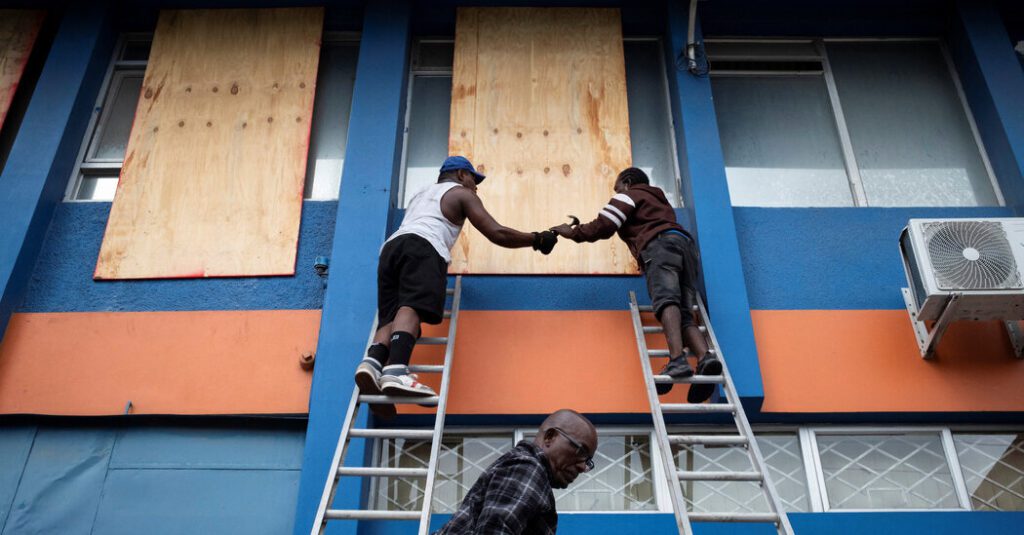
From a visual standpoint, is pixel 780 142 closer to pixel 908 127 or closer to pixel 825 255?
pixel 908 127

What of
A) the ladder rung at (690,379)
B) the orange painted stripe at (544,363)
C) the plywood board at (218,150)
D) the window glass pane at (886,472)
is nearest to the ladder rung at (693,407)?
the ladder rung at (690,379)

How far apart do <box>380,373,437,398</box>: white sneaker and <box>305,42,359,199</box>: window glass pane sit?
2191mm

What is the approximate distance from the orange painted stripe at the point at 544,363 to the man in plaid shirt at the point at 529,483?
204 centimetres

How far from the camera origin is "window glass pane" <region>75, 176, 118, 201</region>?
5.90m

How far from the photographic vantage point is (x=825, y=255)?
5.42 metres

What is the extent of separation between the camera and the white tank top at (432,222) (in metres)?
4.70

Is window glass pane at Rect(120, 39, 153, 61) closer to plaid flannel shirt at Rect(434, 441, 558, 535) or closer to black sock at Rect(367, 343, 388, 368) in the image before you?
black sock at Rect(367, 343, 388, 368)

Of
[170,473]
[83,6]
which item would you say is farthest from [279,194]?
[83,6]

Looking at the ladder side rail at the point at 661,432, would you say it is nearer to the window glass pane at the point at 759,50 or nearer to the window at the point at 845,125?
the window at the point at 845,125

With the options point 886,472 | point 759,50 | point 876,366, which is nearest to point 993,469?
point 886,472

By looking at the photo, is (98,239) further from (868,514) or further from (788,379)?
(868,514)

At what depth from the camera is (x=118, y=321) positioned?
511 centimetres

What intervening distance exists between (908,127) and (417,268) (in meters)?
4.08

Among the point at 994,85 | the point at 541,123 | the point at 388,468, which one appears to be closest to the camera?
the point at 388,468
